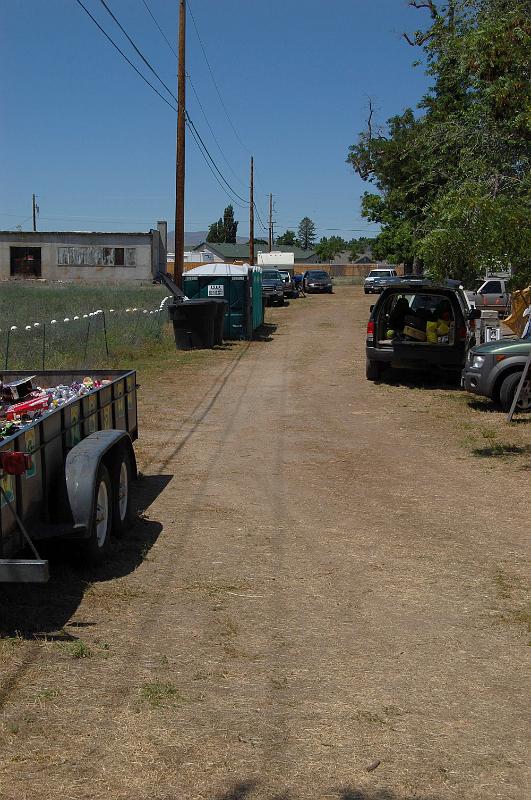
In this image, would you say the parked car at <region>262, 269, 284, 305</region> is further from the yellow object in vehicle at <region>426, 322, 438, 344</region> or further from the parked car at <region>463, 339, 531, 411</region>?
the parked car at <region>463, 339, 531, 411</region>

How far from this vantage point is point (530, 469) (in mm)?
10375

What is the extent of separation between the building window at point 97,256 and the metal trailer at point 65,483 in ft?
176

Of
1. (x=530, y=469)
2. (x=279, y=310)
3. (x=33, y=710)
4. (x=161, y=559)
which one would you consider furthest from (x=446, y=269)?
(x=279, y=310)

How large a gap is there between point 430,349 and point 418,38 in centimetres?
887

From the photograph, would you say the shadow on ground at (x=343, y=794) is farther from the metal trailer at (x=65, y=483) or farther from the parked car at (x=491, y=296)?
the parked car at (x=491, y=296)

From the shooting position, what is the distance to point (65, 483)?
625 centimetres

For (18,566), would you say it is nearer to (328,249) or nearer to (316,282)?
(316,282)

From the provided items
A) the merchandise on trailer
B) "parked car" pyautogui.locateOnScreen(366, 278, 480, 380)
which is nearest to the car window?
"parked car" pyautogui.locateOnScreen(366, 278, 480, 380)

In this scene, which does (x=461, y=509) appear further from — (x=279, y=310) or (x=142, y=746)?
(x=279, y=310)

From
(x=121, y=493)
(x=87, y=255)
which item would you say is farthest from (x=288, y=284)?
(x=121, y=493)

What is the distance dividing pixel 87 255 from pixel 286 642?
57660 mm

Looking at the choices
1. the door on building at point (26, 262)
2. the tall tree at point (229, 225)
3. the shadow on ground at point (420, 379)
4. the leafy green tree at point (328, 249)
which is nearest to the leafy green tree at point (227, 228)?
the tall tree at point (229, 225)

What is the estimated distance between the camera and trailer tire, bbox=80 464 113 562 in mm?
6332

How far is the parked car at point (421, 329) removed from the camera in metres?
16.7
